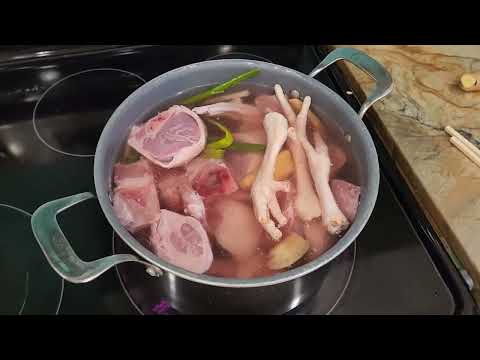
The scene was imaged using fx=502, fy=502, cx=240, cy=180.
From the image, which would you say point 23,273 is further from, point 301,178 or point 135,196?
point 301,178

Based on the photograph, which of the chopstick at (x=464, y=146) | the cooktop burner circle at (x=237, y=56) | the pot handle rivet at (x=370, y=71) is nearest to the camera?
the pot handle rivet at (x=370, y=71)

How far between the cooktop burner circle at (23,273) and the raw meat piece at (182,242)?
0.20 m

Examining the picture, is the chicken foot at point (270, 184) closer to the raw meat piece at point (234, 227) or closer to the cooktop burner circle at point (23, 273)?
the raw meat piece at point (234, 227)

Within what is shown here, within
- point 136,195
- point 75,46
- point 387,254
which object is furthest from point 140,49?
point 387,254

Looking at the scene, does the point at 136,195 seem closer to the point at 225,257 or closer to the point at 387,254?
the point at 225,257

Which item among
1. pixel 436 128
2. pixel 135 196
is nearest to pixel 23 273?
pixel 135 196

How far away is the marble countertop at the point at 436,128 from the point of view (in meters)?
0.94

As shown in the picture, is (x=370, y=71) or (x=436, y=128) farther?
(x=436, y=128)

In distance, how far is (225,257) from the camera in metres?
0.79

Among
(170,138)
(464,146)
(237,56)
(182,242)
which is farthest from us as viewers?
(237,56)

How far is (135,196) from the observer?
82 cm

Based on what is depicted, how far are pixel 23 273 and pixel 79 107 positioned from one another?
1.31 ft

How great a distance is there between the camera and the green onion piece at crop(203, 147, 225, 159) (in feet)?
2.93

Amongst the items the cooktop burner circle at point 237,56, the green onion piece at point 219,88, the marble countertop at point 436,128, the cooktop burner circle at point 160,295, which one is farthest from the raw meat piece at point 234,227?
the cooktop burner circle at point 237,56
